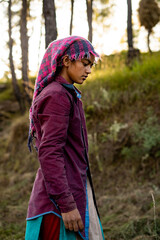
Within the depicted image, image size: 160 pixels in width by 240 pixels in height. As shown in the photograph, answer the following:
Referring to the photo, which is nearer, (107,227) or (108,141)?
(107,227)

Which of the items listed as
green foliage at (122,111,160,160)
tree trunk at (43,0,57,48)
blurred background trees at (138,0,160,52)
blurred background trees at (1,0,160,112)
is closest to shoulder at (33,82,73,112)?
tree trunk at (43,0,57,48)

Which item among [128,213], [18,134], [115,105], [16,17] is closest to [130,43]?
[115,105]

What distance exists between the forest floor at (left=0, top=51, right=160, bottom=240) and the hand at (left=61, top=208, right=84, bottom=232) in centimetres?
164

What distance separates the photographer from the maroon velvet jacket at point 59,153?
1634mm

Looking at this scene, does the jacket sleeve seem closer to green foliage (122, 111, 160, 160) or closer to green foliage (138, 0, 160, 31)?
green foliage (122, 111, 160, 160)

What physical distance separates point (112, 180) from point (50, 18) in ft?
10.7

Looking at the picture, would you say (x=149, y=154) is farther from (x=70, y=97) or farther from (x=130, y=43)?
(x=130, y=43)

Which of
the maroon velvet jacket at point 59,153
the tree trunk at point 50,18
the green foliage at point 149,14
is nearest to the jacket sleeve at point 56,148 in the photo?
Answer: the maroon velvet jacket at point 59,153

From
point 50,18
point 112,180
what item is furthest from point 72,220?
point 112,180

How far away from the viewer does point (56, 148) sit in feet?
5.41

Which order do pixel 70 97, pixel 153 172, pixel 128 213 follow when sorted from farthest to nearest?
pixel 153 172
pixel 128 213
pixel 70 97

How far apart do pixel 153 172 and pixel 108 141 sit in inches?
52.7

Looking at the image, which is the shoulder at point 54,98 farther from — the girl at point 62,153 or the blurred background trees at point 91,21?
the blurred background trees at point 91,21

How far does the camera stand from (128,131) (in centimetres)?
601
